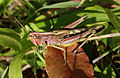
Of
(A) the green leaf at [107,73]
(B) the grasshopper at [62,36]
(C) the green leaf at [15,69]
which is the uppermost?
(B) the grasshopper at [62,36]

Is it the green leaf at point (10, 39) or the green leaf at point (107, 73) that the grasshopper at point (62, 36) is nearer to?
the green leaf at point (10, 39)

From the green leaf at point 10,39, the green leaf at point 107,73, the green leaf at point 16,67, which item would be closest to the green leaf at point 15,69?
the green leaf at point 16,67

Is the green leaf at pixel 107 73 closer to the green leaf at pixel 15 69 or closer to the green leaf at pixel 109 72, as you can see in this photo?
the green leaf at pixel 109 72

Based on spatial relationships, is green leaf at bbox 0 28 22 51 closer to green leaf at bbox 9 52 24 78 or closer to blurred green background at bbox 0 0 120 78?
blurred green background at bbox 0 0 120 78

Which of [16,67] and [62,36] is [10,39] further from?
[62,36]

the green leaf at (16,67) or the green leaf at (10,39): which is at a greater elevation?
the green leaf at (10,39)

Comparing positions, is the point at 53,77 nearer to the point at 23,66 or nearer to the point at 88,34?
the point at 88,34

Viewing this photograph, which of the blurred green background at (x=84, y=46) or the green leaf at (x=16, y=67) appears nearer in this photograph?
the green leaf at (x=16, y=67)

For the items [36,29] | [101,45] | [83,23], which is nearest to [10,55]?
[36,29]

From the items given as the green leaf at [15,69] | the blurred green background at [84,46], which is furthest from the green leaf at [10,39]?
the green leaf at [15,69]
